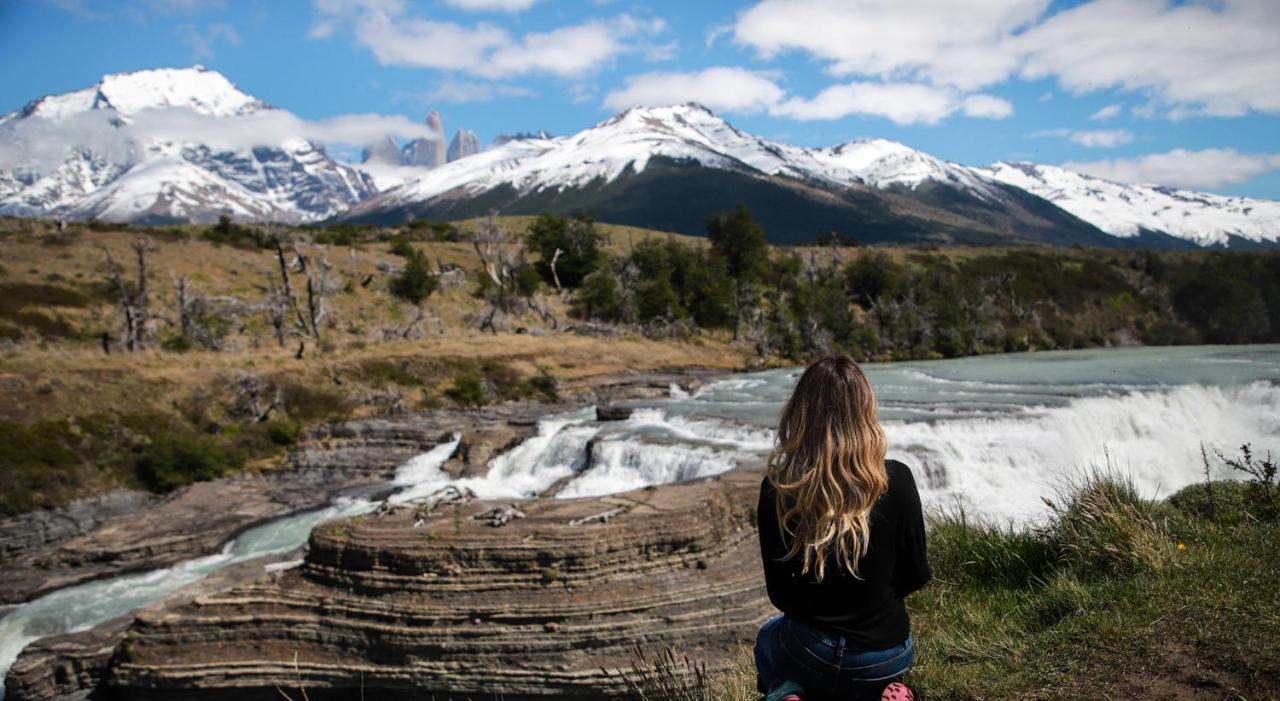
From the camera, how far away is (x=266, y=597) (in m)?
11.5

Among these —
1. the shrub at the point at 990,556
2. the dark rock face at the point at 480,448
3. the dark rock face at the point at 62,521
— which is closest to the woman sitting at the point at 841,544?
the shrub at the point at 990,556

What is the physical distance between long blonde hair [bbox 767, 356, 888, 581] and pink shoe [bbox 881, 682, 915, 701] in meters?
0.54

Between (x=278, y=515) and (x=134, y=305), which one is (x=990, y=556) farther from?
(x=134, y=305)

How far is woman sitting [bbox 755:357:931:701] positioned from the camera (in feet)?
10.2

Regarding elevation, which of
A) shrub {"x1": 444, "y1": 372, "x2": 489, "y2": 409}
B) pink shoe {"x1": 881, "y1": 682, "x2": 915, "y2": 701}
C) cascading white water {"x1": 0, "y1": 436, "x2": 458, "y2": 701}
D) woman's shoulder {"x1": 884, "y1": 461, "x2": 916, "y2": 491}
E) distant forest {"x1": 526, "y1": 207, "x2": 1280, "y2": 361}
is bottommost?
cascading white water {"x1": 0, "y1": 436, "x2": 458, "y2": 701}

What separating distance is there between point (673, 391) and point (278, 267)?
2964 cm

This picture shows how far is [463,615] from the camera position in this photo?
10.8m

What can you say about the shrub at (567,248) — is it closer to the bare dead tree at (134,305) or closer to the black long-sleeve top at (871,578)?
the bare dead tree at (134,305)

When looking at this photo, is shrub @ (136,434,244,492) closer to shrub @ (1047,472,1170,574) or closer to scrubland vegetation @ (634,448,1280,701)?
scrubland vegetation @ (634,448,1280,701)

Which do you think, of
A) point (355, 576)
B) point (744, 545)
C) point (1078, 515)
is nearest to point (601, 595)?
point (744, 545)

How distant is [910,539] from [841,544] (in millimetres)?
387

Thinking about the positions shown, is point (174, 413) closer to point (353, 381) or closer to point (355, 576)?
point (353, 381)


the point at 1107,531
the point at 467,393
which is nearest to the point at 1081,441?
the point at 1107,531

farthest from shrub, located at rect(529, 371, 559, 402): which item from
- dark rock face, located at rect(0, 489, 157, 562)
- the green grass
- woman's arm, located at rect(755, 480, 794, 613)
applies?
woman's arm, located at rect(755, 480, 794, 613)
